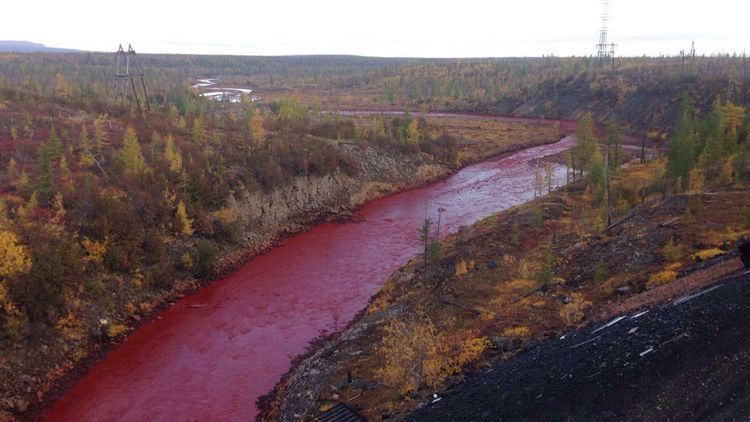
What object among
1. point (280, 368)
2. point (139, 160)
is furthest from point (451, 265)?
point (139, 160)

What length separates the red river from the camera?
22.8 m

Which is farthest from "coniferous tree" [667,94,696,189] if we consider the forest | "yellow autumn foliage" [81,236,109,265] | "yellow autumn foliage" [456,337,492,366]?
"yellow autumn foliage" [81,236,109,265]

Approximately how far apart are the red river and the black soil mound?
1106 centimetres

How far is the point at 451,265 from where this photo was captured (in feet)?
104

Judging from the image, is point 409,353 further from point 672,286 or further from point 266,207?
point 266,207

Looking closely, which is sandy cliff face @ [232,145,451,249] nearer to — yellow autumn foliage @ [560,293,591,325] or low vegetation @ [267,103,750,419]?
low vegetation @ [267,103,750,419]

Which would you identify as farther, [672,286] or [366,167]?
[366,167]

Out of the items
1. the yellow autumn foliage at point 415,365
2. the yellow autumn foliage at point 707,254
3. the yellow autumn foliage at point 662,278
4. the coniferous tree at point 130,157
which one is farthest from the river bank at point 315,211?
the yellow autumn foliage at point 707,254

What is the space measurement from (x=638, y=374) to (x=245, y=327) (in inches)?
847

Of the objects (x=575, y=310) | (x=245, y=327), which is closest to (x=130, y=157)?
(x=245, y=327)

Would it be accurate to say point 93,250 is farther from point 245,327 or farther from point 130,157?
point 130,157

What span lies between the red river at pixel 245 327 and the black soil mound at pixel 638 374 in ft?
36.3

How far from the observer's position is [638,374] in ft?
44.8

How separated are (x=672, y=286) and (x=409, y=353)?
35.2ft
